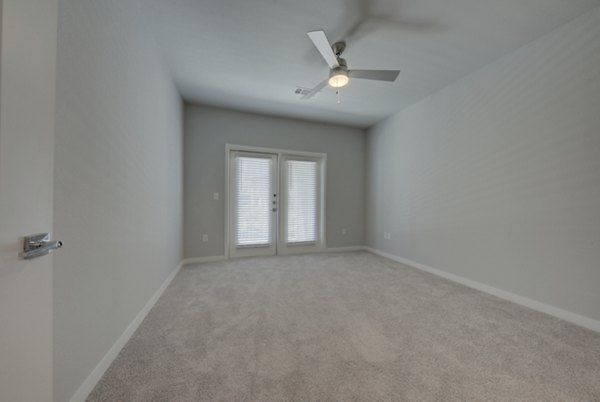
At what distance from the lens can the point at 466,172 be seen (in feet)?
9.22

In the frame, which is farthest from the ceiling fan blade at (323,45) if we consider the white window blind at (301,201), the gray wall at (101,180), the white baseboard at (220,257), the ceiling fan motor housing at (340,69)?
the white baseboard at (220,257)

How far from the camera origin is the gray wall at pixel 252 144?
372 centimetres

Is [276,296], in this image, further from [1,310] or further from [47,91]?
[47,91]

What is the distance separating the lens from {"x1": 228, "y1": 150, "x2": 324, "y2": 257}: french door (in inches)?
156

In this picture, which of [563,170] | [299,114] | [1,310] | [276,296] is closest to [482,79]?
[563,170]

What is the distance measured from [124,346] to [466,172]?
3.86 meters

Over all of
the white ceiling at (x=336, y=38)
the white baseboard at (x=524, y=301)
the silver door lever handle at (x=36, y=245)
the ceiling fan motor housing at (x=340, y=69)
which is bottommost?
the white baseboard at (x=524, y=301)

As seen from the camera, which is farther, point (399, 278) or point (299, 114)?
point (299, 114)

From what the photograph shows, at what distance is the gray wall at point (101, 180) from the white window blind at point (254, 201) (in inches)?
69.7

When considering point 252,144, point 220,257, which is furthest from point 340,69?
point 220,257

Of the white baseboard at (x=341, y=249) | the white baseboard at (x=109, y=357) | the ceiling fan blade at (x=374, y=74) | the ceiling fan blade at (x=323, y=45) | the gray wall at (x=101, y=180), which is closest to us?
the gray wall at (x=101, y=180)

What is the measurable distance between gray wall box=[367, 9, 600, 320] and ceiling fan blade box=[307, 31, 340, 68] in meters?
1.93

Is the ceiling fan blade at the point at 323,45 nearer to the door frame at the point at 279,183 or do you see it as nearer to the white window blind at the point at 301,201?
the door frame at the point at 279,183

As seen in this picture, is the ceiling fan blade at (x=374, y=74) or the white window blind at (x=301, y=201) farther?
the white window blind at (x=301, y=201)
